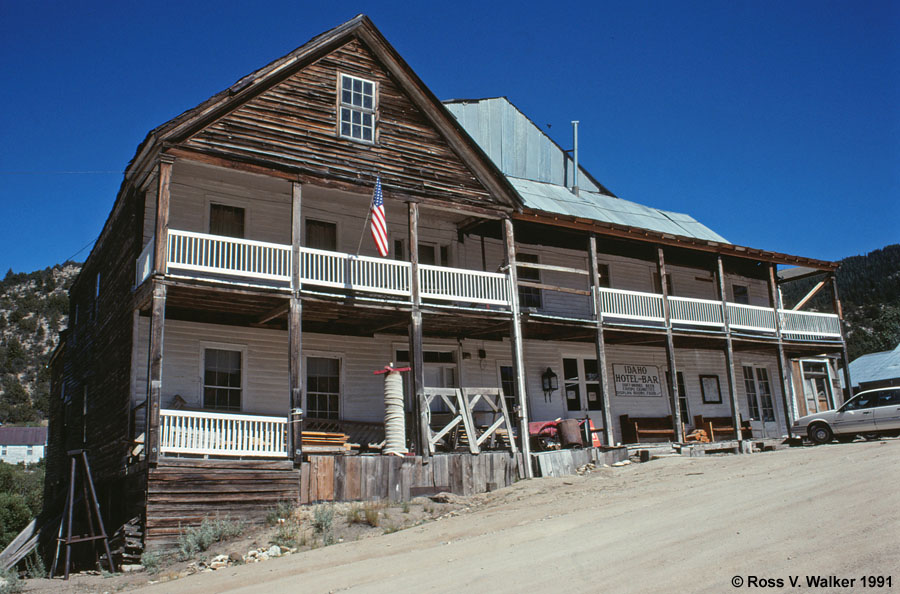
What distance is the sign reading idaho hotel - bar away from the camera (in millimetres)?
24406

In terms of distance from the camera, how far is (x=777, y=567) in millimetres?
7734

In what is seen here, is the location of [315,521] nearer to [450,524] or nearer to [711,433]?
[450,524]

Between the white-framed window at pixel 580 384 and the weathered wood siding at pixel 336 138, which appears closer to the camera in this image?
the weathered wood siding at pixel 336 138

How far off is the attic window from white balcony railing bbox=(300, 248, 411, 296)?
123 inches

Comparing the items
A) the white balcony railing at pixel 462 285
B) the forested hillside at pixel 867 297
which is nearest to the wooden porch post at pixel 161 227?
the white balcony railing at pixel 462 285

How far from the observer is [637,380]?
81.6ft

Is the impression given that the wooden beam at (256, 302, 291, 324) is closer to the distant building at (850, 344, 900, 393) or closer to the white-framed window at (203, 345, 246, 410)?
the white-framed window at (203, 345, 246, 410)

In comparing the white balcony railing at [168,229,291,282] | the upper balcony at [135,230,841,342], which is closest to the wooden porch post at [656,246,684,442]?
the upper balcony at [135,230,841,342]

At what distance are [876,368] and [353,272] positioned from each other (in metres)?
43.7

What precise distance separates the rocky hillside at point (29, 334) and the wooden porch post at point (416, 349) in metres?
106

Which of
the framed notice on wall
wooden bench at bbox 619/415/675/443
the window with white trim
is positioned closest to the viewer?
the window with white trim

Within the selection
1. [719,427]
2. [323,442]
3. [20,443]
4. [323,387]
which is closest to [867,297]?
[719,427]

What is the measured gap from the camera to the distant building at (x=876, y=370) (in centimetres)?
4434

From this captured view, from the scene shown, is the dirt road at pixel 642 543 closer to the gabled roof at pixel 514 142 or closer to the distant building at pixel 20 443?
the gabled roof at pixel 514 142
